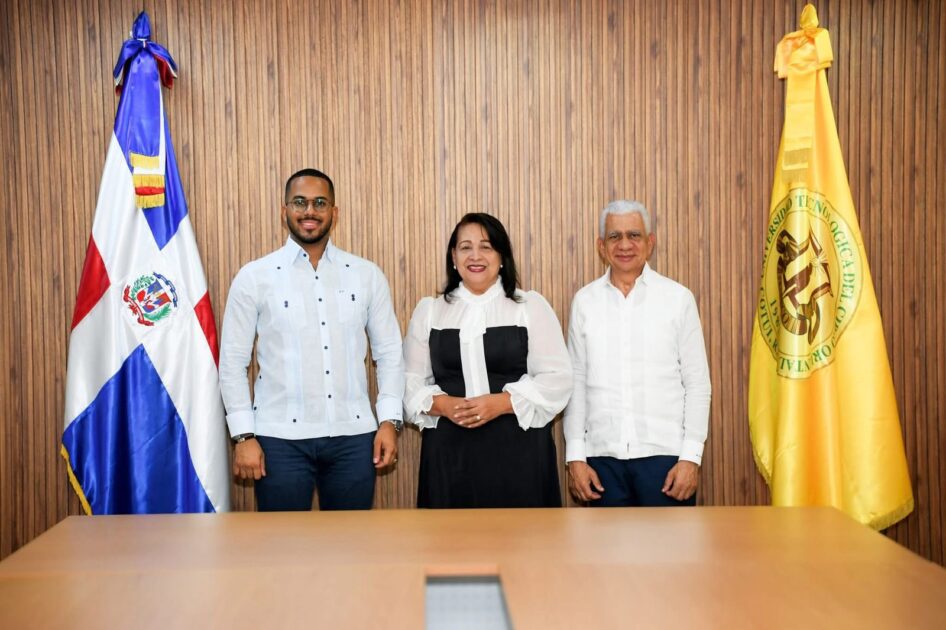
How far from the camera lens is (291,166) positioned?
334cm

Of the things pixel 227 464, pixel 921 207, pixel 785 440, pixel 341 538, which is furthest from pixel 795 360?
pixel 227 464

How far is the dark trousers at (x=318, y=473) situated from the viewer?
274 centimetres

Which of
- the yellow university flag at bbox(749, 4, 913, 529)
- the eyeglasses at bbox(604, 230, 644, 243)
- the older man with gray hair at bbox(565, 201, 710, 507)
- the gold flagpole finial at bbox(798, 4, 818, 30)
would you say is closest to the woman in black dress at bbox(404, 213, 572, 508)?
the older man with gray hair at bbox(565, 201, 710, 507)

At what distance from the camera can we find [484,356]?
2703mm

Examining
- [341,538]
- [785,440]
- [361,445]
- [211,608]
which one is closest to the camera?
[211,608]

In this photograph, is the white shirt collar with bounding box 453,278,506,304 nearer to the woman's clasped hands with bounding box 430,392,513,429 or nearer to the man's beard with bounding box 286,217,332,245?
the woman's clasped hands with bounding box 430,392,513,429

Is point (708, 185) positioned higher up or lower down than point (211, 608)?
higher up

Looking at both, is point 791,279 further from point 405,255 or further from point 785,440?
point 405,255

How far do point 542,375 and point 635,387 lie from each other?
1.22ft

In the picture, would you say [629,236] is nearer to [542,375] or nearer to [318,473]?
[542,375]

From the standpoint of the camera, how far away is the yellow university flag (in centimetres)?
306

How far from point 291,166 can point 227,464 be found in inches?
53.2

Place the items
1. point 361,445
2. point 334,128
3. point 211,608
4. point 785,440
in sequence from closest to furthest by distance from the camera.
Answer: point 211,608 < point 361,445 < point 785,440 < point 334,128

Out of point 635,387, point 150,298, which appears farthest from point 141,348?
point 635,387
